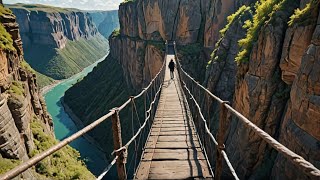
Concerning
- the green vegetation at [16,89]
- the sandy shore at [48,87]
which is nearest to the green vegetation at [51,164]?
the green vegetation at [16,89]

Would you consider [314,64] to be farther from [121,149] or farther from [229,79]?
[229,79]

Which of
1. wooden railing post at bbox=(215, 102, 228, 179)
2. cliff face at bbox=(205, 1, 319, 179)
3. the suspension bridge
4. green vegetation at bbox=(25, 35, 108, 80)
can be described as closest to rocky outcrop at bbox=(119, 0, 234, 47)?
cliff face at bbox=(205, 1, 319, 179)

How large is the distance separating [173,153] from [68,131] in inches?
2356

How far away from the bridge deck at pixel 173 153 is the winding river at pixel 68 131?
24.7 meters

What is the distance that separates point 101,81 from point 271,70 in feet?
213

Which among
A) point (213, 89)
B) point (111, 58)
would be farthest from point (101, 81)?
point (213, 89)

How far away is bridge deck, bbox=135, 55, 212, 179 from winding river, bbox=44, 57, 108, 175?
81.1 feet

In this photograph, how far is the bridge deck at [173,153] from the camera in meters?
4.67

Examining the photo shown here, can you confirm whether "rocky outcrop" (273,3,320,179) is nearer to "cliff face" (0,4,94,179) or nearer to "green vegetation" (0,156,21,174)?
"green vegetation" (0,156,21,174)

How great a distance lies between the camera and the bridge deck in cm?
467

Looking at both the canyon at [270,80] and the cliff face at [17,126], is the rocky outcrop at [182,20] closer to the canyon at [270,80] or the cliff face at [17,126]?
the canyon at [270,80]

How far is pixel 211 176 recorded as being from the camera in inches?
176

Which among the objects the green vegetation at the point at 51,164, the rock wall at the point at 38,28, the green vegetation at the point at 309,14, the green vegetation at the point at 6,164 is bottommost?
the green vegetation at the point at 51,164

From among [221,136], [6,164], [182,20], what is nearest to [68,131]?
[182,20]
